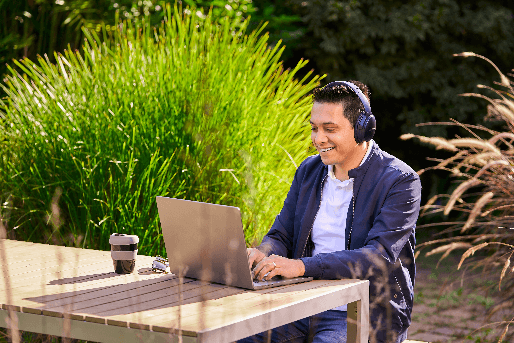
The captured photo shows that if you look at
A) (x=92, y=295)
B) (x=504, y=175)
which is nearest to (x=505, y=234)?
(x=504, y=175)

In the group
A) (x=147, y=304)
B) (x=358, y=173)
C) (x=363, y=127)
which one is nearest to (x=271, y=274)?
(x=147, y=304)

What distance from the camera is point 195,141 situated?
4891 millimetres

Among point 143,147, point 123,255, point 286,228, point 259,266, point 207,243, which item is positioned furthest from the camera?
point 143,147

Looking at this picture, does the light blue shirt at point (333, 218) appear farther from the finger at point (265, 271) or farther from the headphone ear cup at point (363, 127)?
the finger at point (265, 271)

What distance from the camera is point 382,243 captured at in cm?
295

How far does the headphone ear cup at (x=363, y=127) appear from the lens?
321 centimetres

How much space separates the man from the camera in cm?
292

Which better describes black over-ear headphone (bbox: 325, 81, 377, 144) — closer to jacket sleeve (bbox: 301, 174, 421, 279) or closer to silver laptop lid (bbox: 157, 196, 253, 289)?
jacket sleeve (bbox: 301, 174, 421, 279)

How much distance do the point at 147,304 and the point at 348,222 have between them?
116 centimetres

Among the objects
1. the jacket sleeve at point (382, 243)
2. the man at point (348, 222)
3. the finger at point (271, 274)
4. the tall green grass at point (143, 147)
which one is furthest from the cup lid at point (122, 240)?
the tall green grass at point (143, 147)

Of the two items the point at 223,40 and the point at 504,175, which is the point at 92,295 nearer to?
the point at 504,175

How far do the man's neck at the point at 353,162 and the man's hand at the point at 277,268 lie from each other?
0.70 m

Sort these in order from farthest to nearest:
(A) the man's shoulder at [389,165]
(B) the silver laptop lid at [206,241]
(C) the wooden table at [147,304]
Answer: (A) the man's shoulder at [389,165], (B) the silver laptop lid at [206,241], (C) the wooden table at [147,304]

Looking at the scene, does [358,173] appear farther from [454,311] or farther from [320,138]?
[454,311]
